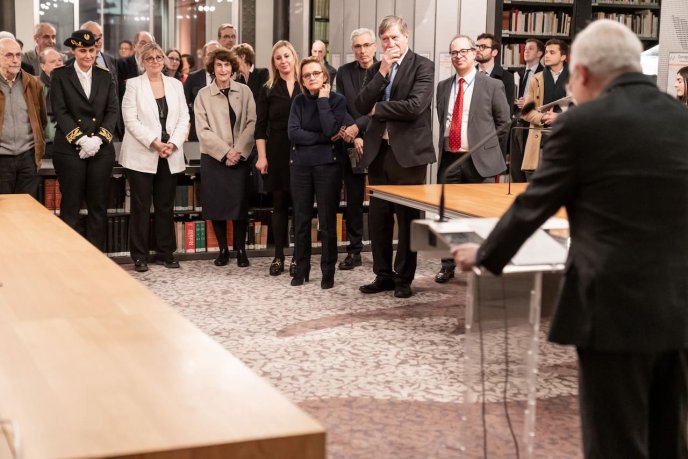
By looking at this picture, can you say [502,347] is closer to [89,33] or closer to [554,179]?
[554,179]

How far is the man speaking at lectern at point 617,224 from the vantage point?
222 centimetres

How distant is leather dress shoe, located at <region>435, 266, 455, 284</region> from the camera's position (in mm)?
6785

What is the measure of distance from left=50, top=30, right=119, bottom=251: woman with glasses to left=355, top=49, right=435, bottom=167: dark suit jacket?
1.97 m

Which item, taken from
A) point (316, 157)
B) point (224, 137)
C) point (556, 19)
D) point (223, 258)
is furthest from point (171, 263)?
point (556, 19)

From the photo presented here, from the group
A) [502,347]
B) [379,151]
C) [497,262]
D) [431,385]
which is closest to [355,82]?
[379,151]

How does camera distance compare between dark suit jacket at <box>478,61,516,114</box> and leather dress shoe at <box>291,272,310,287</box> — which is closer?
leather dress shoe at <box>291,272,310,287</box>

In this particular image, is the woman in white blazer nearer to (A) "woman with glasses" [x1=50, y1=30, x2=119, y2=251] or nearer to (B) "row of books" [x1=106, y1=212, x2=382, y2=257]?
(A) "woman with glasses" [x1=50, y1=30, x2=119, y2=251]

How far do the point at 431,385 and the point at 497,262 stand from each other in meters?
1.95

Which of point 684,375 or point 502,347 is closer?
point 684,375

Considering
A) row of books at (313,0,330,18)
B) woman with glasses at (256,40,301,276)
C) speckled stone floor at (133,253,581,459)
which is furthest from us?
row of books at (313,0,330,18)

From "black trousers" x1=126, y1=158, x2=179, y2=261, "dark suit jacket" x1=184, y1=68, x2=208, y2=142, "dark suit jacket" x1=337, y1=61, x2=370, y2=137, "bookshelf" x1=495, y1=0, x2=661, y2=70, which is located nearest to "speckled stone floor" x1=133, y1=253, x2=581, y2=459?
"black trousers" x1=126, y1=158, x2=179, y2=261

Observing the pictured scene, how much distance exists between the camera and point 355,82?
7188mm

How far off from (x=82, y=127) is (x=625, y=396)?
17.3 feet

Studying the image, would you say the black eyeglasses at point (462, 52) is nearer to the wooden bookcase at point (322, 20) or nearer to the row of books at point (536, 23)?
the row of books at point (536, 23)
